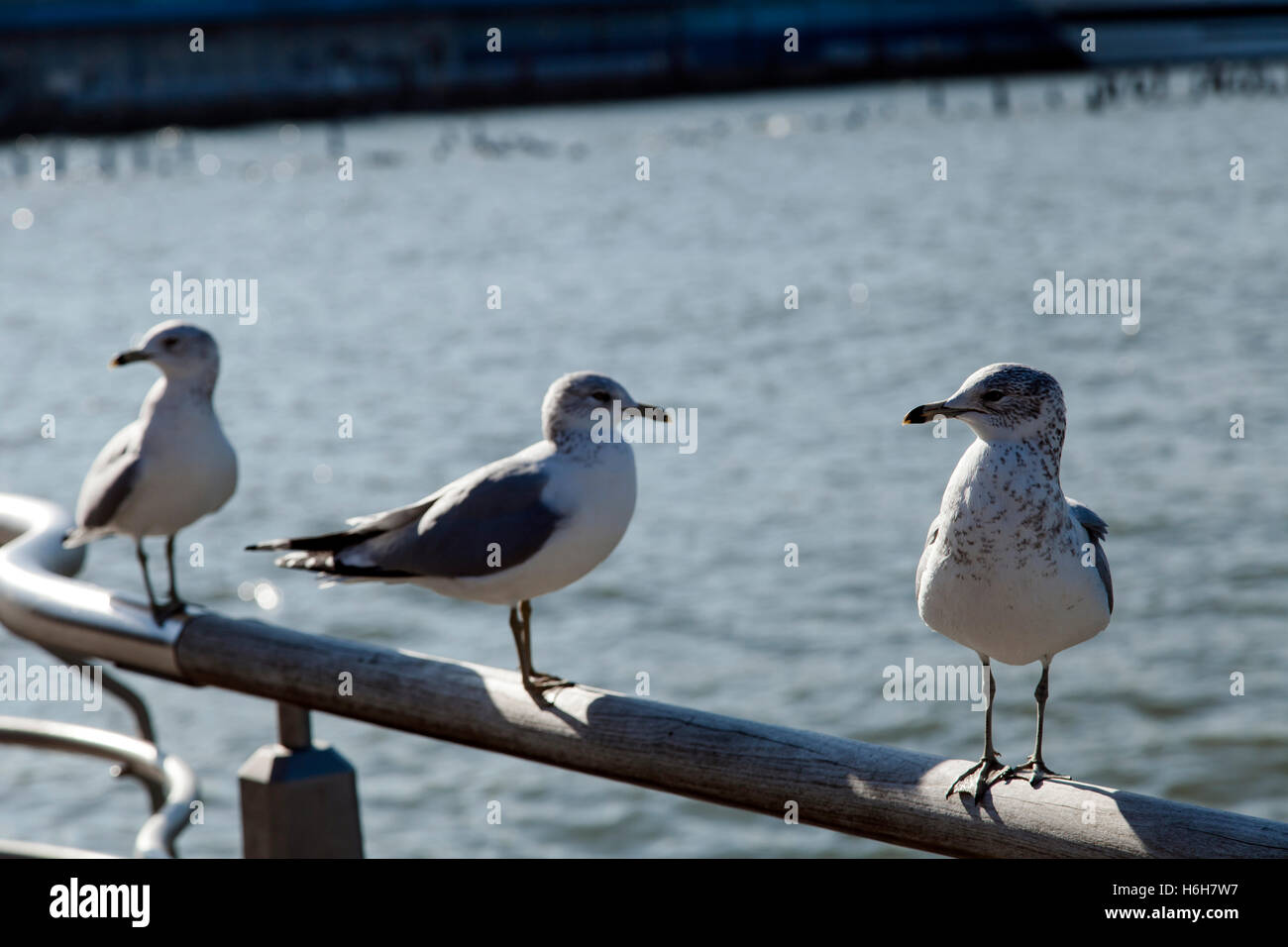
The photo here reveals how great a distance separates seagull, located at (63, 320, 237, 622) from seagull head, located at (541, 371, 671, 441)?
0.93 meters

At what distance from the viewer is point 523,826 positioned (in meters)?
8.15

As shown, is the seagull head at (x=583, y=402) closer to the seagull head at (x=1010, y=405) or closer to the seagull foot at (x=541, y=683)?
the seagull foot at (x=541, y=683)

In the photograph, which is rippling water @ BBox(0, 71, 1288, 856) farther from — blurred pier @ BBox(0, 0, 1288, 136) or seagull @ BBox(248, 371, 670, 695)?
blurred pier @ BBox(0, 0, 1288, 136)

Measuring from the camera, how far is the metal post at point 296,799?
301 cm

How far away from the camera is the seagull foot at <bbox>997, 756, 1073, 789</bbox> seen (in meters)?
2.22

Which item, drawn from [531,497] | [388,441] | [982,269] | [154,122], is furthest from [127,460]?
[154,122]

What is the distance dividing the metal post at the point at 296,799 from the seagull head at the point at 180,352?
0.82 m

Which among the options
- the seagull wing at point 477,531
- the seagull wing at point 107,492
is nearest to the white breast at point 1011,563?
the seagull wing at point 477,531

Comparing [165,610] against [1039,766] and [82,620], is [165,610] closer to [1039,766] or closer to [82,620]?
[82,620]

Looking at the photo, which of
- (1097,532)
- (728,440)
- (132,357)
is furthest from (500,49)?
(1097,532)

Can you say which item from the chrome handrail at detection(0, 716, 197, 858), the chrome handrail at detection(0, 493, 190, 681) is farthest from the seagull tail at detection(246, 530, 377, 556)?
the chrome handrail at detection(0, 716, 197, 858)
